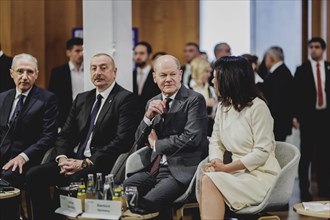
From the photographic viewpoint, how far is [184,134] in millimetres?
5242

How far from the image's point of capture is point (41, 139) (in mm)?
6000

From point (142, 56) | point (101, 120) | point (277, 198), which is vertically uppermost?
point (142, 56)

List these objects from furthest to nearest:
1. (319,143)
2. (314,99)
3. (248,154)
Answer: (319,143) → (314,99) → (248,154)

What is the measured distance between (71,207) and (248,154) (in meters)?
1.27

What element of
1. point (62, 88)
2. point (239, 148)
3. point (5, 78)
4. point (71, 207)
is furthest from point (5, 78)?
point (239, 148)

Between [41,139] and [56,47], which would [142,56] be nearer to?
[56,47]

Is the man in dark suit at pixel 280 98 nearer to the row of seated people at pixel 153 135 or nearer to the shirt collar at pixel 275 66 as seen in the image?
the shirt collar at pixel 275 66

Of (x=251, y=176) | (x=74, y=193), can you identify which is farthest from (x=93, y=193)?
(x=251, y=176)

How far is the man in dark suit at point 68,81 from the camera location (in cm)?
773

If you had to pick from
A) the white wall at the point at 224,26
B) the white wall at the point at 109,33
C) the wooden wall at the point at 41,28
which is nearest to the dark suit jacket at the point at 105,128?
the white wall at the point at 109,33

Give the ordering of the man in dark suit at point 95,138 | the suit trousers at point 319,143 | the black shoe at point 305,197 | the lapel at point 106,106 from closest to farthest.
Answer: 1. the man in dark suit at point 95,138
2. the lapel at point 106,106
3. the black shoe at point 305,197
4. the suit trousers at point 319,143

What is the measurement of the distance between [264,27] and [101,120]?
17.4ft

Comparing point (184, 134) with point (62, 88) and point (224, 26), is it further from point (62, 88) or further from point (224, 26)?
point (224, 26)

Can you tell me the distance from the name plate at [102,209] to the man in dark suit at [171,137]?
0.67m
